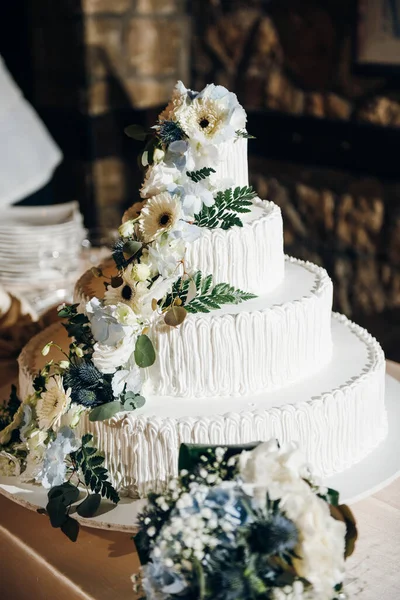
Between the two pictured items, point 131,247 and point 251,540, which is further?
point 131,247

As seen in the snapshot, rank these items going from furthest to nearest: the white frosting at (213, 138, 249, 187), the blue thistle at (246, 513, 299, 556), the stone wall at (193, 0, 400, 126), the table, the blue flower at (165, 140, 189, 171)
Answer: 1. the stone wall at (193, 0, 400, 126)
2. the white frosting at (213, 138, 249, 187)
3. the blue flower at (165, 140, 189, 171)
4. the table
5. the blue thistle at (246, 513, 299, 556)

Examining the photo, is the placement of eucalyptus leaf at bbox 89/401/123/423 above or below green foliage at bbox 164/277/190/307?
below

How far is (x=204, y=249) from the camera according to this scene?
71.9 inches

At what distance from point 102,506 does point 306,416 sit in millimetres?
493

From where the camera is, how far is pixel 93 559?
5.41ft

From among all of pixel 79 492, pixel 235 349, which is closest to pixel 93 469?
pixel 79 492

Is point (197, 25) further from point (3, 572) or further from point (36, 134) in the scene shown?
point (3, 572)

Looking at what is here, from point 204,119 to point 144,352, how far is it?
55 centimetres

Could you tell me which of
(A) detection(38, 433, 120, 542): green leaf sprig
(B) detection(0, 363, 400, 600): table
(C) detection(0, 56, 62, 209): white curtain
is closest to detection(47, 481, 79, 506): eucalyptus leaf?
(A) detection(38, 433, 120, 542): green leaf sprig

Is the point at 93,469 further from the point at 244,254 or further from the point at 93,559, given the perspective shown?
the point at 244,254

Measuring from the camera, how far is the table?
5.10ft

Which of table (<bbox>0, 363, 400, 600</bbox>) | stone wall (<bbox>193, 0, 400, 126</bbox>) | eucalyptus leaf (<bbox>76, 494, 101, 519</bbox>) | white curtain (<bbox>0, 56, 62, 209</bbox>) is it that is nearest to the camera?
table (<bbox>0, 363, 400, 600</bbox>)

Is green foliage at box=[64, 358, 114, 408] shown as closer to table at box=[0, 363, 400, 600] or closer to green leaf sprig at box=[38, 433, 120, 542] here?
green leaf sprig at box=[38, 433, 120, 542]

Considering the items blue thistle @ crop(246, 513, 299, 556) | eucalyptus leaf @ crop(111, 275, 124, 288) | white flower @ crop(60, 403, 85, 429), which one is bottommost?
white flower @ crop(60, 403, 85, 429)
